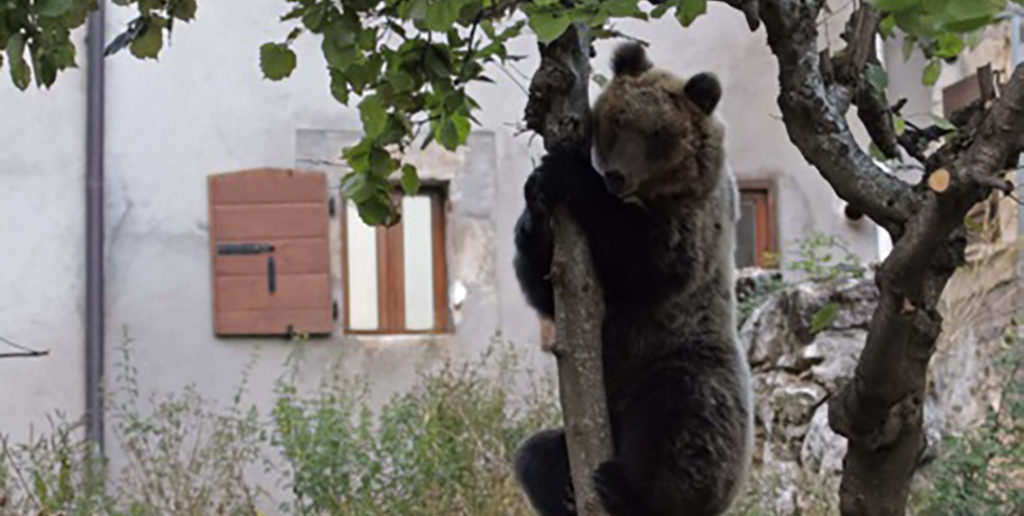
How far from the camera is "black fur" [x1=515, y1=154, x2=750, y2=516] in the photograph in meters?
3.66

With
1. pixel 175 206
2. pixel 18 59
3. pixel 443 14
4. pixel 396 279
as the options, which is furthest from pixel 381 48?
pixel 396 279

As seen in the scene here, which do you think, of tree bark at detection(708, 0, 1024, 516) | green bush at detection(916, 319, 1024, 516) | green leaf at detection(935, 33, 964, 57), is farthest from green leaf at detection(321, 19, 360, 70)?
green bush at detection(916, 319, 1024, 516)

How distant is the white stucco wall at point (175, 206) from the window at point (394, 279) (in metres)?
0.22

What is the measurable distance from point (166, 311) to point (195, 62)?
63.5 inches

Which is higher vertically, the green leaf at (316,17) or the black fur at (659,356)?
the green leaf at (316,17)

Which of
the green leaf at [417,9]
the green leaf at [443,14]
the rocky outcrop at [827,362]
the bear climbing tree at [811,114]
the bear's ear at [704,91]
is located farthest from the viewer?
the rocky outcrop at [827,362]

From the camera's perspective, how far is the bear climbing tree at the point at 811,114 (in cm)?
260

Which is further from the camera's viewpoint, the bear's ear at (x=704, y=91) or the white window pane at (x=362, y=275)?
the white window pane at (x=362, y=275)

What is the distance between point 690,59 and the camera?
34.4 ft

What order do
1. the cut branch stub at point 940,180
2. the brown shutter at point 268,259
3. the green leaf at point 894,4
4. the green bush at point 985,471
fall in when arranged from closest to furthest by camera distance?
the green leaf at point 894,4 → the cut branch stub at point 940,180 → the green bush at point 985,471 → the brown shutter at point 268,259

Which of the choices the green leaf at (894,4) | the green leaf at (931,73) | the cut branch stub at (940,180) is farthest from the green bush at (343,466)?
the green leaf at (894,4)

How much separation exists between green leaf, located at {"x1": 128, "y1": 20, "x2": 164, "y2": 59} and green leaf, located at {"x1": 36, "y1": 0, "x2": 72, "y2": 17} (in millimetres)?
418

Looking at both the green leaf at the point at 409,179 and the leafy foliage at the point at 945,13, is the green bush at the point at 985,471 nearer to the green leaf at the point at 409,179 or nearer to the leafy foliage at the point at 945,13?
the green leaf at the point at 409,179

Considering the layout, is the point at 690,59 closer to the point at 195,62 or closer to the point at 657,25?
the point at 657,25
